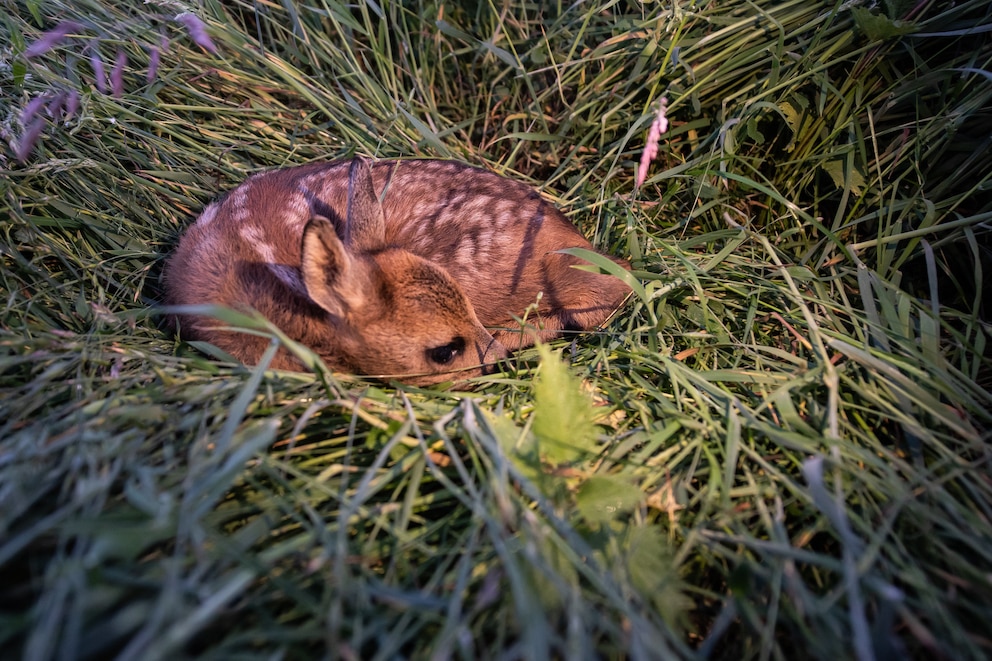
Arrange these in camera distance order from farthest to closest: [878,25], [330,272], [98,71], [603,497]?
1. [878,25]
2. [98,71]
3. [330,272]
4. [603,497]

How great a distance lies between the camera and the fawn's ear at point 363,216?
7.98ft

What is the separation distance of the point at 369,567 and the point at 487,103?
271cm

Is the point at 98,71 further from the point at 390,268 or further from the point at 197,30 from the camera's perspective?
the point at 390,268

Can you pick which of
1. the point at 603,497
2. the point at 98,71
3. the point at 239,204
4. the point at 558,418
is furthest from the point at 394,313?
the point at 98,71

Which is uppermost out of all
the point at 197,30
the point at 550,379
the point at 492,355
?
the point at 197,30

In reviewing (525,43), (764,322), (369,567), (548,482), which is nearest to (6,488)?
(369,567)

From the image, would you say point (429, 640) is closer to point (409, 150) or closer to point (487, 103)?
point (409, 150)

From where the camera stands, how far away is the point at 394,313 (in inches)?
94.5

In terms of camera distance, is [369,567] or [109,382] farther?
[109,382]

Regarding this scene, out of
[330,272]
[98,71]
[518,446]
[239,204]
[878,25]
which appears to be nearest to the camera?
[518,446]

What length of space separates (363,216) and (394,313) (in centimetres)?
40

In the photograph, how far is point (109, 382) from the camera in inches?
74.8

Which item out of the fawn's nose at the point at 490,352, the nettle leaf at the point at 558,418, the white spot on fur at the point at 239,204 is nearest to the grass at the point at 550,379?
the nettle leaf at the point at 558,418

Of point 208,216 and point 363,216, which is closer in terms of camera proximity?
point 363,216
